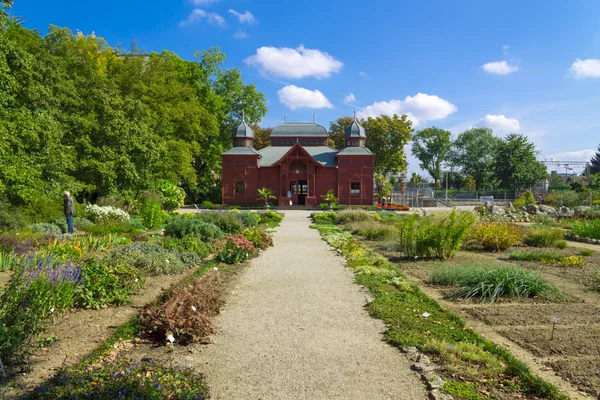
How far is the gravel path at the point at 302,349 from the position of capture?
393 centimetres

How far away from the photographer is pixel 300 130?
145 feet

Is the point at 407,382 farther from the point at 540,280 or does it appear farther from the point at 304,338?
the point at 540,280

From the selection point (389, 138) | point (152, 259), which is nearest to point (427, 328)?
point (152, 259)

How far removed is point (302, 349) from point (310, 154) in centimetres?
3637

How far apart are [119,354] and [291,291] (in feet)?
12.2

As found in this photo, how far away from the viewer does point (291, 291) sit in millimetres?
7801

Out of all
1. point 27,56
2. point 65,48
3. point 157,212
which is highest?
point 65,48

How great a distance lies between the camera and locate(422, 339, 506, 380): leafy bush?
417 centimetres

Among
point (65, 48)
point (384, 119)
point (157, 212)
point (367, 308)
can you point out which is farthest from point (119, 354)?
point (384, 119)

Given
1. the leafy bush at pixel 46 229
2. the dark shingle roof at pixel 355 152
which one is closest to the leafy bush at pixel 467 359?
the leafy bush at pixel 46 229

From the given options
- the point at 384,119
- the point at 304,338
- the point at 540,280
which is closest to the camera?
the point at 304,338

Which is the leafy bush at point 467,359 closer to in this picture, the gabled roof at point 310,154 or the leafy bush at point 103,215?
the leafy bush at point 103,215

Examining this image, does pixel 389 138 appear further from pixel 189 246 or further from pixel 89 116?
pixel 189 246

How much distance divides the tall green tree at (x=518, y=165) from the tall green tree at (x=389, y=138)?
17.1 m
